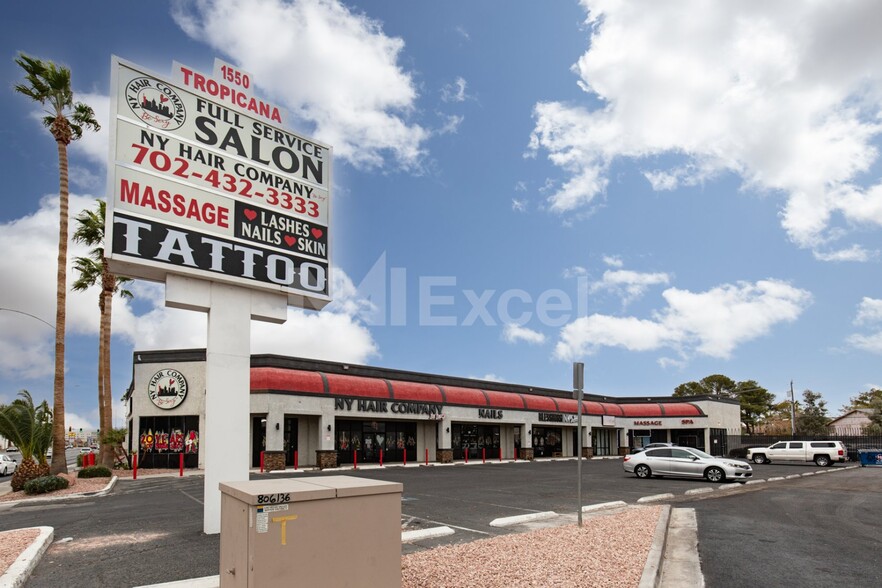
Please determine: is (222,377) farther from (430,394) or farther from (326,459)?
(430,394)

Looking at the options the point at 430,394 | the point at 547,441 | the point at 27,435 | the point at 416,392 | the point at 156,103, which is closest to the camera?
the point at 156,103

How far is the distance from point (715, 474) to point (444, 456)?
1785 centimetres

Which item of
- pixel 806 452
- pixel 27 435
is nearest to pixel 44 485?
pixel 27 435

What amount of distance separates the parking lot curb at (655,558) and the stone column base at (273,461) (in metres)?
21.4

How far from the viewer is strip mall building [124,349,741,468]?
31438 millimetres

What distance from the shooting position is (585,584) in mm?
7238

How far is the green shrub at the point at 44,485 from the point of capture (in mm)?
19703

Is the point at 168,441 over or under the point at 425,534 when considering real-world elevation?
under

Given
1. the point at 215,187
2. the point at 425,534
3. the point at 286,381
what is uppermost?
the point at 215,187

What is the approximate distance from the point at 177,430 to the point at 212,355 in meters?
22.8

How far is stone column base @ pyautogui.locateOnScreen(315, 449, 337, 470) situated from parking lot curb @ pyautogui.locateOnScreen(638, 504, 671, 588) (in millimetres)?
21750

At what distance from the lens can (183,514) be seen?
13.5 m

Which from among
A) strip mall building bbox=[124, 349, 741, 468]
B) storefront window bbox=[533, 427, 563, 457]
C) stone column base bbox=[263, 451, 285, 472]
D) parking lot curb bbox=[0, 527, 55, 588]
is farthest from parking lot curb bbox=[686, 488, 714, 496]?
storefront window bbox=[533, 427, 563, 457]

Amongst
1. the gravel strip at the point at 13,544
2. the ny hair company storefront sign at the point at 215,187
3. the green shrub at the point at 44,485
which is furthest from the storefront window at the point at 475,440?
the gravel strip at the point at 13,544
